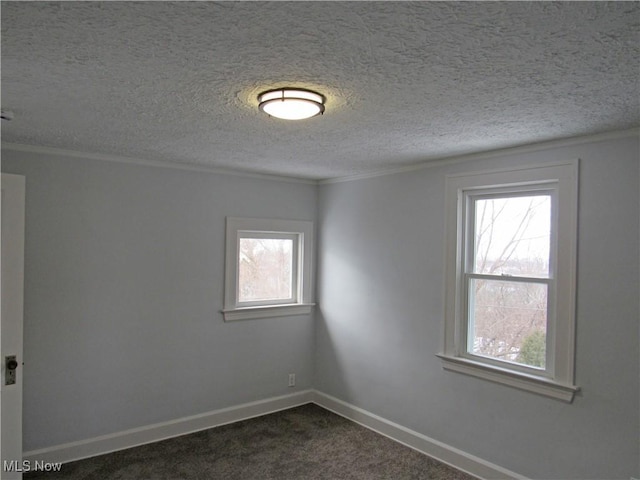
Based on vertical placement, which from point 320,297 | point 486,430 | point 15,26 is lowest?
point 486,430

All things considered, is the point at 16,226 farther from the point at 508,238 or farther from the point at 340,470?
the point at 508,238

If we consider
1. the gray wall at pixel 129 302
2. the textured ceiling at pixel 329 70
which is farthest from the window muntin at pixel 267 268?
the textured ceiling at pixel 329 70

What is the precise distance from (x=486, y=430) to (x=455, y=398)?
30cm

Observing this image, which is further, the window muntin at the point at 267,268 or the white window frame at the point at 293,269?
the window muntin at the point at 267,268

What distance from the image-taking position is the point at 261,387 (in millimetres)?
4336

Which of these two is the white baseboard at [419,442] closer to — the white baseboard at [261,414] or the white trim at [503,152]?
the white baseboard at [261,414]

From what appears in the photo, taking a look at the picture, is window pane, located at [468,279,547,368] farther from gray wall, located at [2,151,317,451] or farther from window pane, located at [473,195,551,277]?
gray wall, located at [2,151,317,451]

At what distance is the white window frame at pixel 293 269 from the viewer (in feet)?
13.5

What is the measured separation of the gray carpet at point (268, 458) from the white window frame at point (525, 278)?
841mm

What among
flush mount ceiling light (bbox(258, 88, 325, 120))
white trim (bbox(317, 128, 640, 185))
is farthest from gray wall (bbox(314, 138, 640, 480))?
flush mount ceiling light (bbox(258, 88, 325, 120))

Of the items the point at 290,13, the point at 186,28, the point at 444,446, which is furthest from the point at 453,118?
the point at 444,446

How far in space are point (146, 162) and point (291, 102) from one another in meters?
2.14

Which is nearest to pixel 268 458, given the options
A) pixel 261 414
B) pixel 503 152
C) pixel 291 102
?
pixel 261 414

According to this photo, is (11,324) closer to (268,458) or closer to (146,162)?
(146,162)
